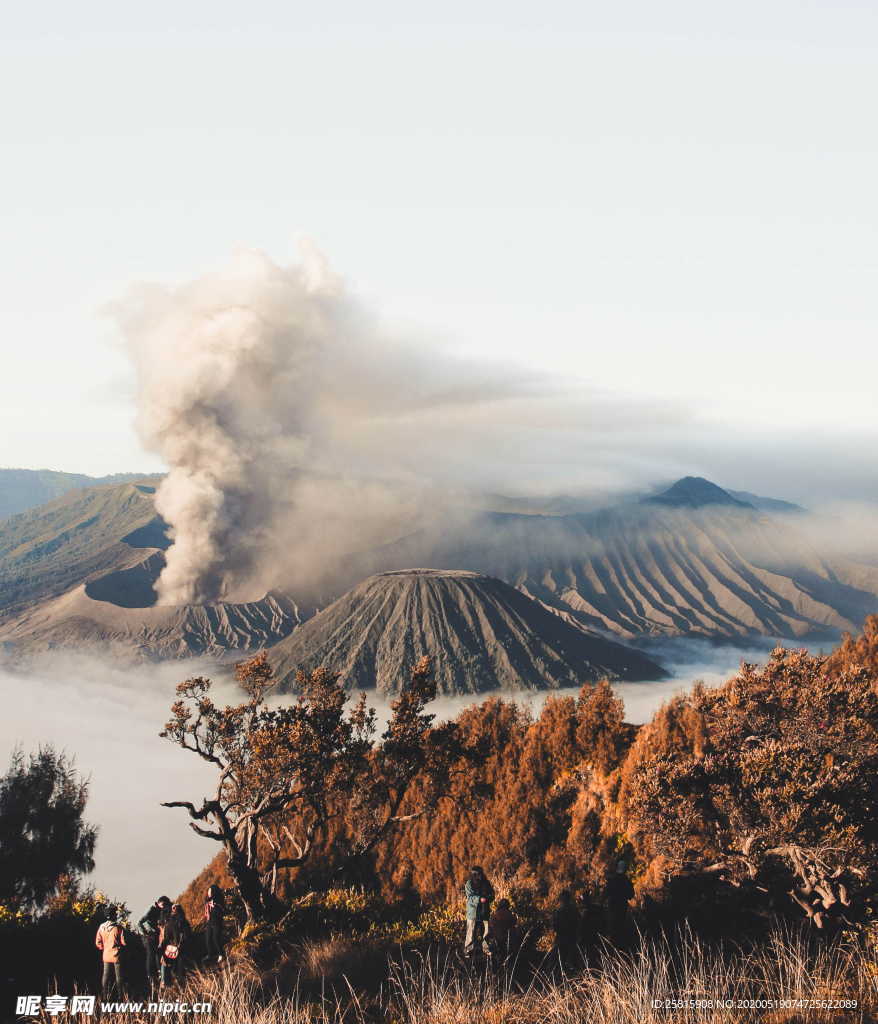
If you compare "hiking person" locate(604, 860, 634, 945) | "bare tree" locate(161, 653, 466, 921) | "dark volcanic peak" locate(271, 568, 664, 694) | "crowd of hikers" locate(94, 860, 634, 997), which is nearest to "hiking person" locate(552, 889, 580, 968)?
"crowd of hikers" locate(94, 860, 634, 997)

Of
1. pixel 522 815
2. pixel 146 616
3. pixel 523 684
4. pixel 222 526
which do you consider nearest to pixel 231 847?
pixel 522 815

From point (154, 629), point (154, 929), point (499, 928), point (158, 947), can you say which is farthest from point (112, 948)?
point (154, 629)

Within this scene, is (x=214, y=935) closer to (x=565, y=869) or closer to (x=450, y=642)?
(x=565, y=869)

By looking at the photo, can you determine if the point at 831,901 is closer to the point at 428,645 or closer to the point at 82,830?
the point at 82,830

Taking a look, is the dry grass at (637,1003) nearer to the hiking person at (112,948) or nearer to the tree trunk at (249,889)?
the hiking person at (112,948)

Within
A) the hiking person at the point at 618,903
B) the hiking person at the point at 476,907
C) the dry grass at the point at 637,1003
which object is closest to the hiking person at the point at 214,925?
the dry grass at the point at 637,1003

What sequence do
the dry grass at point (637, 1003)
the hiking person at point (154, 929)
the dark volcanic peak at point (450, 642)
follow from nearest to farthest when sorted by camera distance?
the dry grass at point (637, 1003) < the hiking person at point (154, 929) < the dark volcanic peak at point (450, 642)

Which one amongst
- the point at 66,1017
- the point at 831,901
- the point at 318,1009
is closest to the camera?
the point at 66,1017
